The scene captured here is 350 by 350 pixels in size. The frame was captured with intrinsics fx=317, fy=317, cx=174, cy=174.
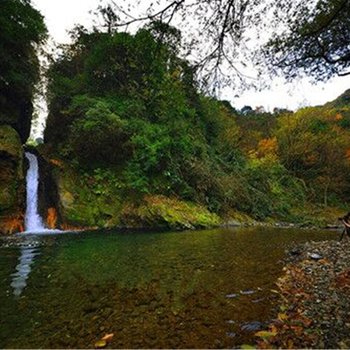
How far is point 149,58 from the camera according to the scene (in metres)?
5.64

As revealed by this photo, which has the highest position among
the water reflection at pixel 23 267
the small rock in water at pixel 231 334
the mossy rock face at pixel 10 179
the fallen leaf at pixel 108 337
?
the mossy rock face at pixel 10 179

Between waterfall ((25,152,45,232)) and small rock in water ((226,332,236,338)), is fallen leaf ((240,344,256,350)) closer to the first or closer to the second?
small rock in water ((226,332,236,338))

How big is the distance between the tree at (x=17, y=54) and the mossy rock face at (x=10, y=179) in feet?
12.2

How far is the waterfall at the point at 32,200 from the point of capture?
16.2 m

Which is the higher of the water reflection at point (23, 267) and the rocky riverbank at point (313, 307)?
the water reflection at point (23, 267)

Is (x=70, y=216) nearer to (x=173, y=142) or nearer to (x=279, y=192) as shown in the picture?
(x=173, y=142)

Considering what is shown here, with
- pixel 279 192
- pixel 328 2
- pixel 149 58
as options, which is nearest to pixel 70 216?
pixel 149 58

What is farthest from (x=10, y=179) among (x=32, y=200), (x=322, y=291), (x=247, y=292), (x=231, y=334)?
(x=322, y=291)

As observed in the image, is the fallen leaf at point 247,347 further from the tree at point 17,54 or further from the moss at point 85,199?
the tree at point 17,54

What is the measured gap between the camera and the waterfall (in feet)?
53.0

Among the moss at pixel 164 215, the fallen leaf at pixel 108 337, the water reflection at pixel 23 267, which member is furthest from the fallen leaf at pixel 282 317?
the moss at pixel 164 215

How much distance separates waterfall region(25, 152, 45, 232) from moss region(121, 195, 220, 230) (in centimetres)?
441

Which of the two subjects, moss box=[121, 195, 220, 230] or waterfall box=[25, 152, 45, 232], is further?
moss box=[121, 195, 220, 230]

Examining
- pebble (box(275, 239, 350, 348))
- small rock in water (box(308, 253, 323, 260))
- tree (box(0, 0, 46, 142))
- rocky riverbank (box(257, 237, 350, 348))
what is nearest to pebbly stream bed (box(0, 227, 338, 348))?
rocky riverbank (box(257, 237, 350, 348))
